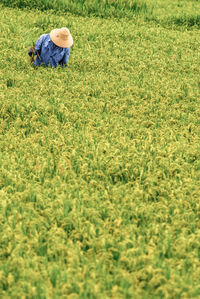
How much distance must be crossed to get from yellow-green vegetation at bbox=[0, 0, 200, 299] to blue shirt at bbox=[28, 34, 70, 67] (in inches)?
10.3

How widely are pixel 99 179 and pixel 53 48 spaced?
3953 mm

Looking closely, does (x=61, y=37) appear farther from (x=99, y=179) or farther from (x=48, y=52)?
(x=99, y=179)

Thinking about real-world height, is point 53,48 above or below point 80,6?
below

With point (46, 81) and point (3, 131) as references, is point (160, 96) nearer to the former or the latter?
point (46, 81)

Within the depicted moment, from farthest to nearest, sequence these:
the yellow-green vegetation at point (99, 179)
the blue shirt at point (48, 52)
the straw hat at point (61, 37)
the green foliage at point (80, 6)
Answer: the green foliage at point (80, 6) < the blue shirt at point (48, 52) < the straw hat at point (61, 37) < the yellow-green vegetation at point (99, 179)

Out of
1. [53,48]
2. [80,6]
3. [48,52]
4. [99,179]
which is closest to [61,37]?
[53,48]

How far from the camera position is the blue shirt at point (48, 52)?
7207 mm

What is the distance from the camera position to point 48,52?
23.8 ft

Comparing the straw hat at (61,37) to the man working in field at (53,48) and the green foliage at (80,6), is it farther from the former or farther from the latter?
the green foliage at (80,6)

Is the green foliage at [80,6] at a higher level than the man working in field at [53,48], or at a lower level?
higher

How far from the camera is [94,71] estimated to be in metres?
7.24

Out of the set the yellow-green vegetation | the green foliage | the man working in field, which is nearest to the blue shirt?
the man working in field

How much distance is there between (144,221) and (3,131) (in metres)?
2.40

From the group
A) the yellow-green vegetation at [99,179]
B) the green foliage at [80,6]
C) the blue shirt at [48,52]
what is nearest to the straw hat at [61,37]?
the blue shirt at [48,52]
